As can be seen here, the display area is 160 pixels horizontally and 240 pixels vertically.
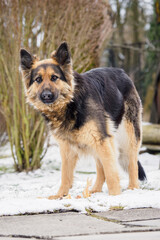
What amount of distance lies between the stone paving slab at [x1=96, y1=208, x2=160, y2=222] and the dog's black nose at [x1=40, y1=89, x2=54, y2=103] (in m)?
1.64

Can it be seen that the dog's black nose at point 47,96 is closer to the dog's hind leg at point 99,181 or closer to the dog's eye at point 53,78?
the dog's eye at point 53,78

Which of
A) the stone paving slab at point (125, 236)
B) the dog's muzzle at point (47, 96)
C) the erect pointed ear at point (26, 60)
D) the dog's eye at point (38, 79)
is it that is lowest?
the stone paving slab at point (125, 236)

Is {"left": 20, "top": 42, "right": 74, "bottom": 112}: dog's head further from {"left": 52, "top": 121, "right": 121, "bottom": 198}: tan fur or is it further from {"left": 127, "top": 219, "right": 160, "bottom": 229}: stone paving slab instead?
{"left": 127, "top": 219, "right": 160, "bottom": 229}: stone paving slab

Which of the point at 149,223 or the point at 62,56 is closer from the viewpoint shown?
the point at 149,223

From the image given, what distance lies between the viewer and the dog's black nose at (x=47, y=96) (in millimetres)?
4699

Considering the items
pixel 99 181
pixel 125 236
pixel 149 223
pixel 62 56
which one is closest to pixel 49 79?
pixel 62 56

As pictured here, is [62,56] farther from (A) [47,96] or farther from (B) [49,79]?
(A) [47,96]

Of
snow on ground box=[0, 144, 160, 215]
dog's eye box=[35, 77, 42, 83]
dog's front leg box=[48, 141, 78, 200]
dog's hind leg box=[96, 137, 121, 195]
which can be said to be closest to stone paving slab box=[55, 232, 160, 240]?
snow on ground box=[0, 144, 160, 215]

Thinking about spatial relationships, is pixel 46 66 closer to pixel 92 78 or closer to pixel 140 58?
pixel 92 78

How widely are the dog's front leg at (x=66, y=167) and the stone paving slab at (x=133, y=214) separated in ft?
5.15

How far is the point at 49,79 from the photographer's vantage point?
4.83m

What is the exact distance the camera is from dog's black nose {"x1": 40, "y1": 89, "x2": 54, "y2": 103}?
470 centimetres

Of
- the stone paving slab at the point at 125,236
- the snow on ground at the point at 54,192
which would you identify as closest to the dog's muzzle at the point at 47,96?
the snow on ground at the point at 54,192

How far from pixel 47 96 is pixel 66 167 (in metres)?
1.19
